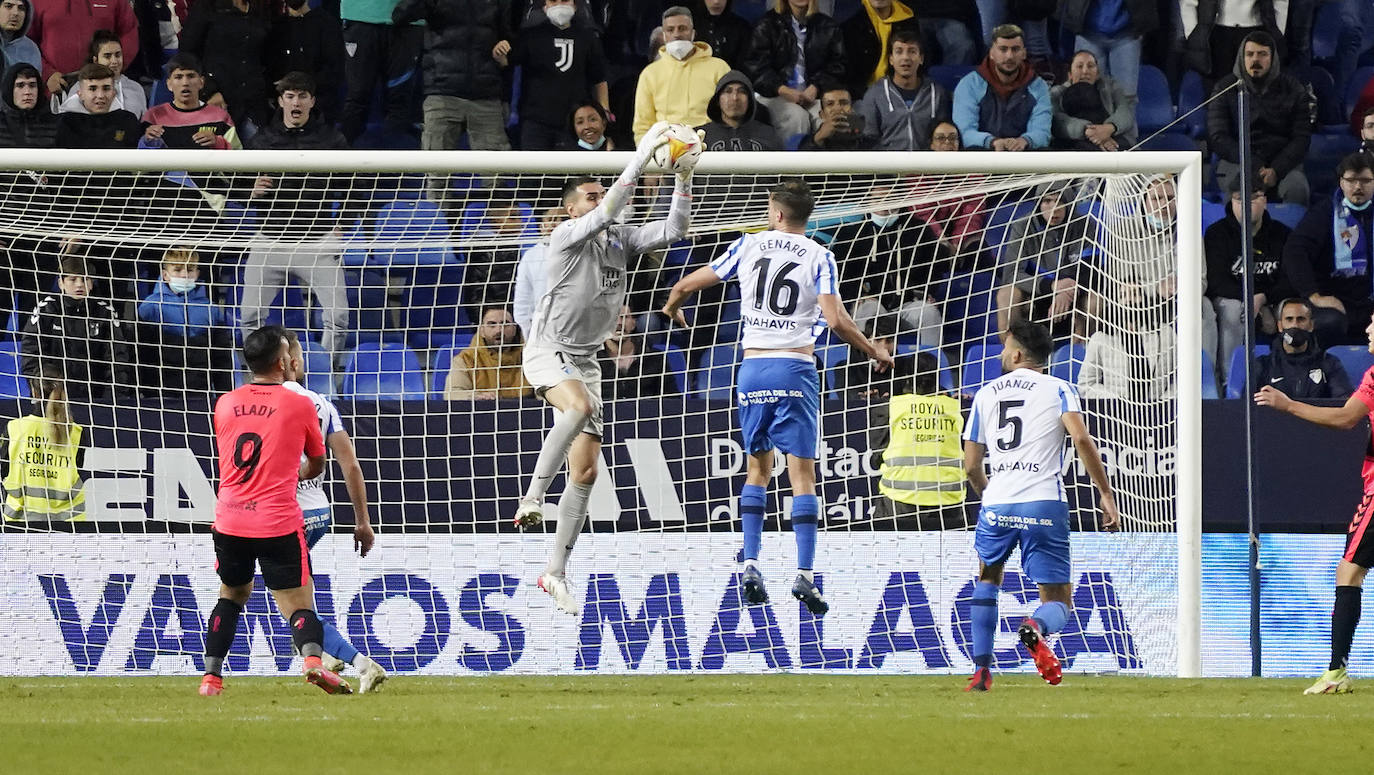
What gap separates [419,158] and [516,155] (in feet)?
1.67

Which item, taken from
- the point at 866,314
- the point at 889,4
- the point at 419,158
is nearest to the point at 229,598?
the point at 419,158

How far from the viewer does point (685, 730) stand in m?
6.79

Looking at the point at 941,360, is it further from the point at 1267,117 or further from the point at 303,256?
the point at 1267,117

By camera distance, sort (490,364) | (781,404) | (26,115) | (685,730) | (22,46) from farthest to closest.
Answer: (22,46) < (26,115) < (490,364) < (781,404) < (685,730)

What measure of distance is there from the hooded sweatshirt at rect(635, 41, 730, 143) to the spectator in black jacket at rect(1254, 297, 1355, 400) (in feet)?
14.3

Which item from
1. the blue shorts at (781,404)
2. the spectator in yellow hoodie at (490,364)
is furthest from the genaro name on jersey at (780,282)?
the spectator in yellow hoodie at (490,364)

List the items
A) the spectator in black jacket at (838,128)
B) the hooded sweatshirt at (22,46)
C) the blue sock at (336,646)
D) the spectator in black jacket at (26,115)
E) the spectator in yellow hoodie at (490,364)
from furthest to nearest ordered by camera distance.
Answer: the hooded sweatshirt at (22,46)
the spectator in black jacket at (838,128)
the spectator in black jacket at (26,115)
the spectator in yellow hoodie at (490,364)
the blue sock at (336,646)

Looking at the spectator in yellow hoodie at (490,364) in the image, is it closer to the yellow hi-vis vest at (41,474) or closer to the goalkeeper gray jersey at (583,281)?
the goalkeeper gray jersey at (583,281)

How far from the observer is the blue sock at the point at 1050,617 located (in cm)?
855

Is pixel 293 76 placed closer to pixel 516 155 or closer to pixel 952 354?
pixel 516 155

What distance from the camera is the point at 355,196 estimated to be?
12.7m

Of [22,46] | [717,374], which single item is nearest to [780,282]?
[717,374]

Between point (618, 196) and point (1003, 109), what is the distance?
233 inches

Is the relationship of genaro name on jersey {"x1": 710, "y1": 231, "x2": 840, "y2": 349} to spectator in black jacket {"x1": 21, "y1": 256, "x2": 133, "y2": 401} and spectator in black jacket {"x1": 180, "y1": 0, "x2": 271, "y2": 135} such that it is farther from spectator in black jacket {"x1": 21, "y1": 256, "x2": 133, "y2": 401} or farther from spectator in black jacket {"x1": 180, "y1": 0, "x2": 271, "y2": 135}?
spectator in black jacket {"x1": 180, "y1": 0, "x2": 271, "y2": 135}
